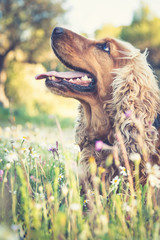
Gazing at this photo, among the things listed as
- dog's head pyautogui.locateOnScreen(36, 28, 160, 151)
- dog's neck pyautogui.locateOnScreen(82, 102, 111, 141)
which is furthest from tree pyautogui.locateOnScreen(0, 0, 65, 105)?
dog's neck pyautogui.locateOnScreen(82, 102, 111, 141)

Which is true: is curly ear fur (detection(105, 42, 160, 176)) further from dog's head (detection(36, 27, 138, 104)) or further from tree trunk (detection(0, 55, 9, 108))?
tree trunk (detection(0, 55, 9, 108))

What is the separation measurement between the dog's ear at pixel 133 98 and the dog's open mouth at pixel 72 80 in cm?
25

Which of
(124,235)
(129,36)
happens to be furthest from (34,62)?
(124,235)

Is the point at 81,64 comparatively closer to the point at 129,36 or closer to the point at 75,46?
the point at 75,46

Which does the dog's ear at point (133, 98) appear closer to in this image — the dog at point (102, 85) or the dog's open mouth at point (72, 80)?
the dog at point (102, 85)

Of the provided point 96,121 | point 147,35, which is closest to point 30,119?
point 147,35

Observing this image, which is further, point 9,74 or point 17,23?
point 9,74

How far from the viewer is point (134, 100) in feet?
8.49

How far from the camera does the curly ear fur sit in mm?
2436

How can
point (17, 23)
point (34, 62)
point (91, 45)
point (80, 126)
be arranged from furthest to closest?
point (34, 62)
point (17, 23)
point (80, 126)
point (91, 45)

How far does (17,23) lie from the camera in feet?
50.2

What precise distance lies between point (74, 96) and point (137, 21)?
52.7ft

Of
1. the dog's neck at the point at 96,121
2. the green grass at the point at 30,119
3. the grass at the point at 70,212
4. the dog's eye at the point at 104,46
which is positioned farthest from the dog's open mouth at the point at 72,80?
the green grass at the point at 30,119

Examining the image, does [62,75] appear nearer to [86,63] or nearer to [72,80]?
[72,80]
